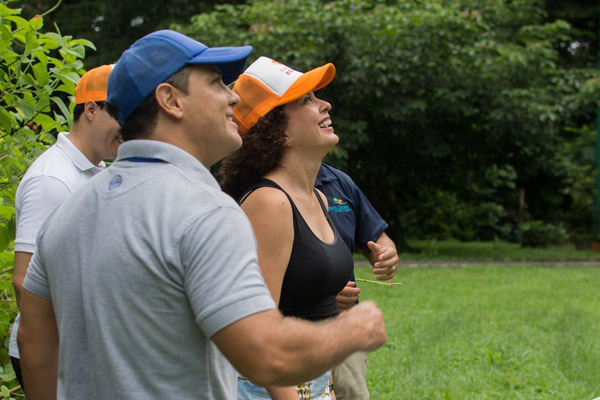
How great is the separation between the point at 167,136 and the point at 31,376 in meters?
0.68

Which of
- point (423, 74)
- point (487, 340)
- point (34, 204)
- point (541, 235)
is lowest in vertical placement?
point (541, 235)

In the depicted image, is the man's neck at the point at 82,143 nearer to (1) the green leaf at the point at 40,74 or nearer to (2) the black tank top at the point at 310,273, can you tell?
(1) the green leaf at the point at 40,74

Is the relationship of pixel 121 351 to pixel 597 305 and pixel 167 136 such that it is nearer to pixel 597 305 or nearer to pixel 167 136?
pixel 167 136

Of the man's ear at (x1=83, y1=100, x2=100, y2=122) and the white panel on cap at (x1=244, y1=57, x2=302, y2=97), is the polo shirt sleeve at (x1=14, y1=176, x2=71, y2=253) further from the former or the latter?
the white panel on cap at (x1=244, y1=57, x2=302, y2=97)

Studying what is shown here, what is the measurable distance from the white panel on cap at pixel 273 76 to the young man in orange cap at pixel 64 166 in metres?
0.57

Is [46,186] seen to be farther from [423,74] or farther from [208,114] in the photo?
[423,74]

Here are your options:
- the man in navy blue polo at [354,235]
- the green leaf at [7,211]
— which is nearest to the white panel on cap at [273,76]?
the man in navy blue polo at [354,235]

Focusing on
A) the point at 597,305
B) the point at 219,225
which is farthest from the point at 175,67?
the point at 597,305

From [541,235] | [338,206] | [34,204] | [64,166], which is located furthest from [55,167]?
[541,235]

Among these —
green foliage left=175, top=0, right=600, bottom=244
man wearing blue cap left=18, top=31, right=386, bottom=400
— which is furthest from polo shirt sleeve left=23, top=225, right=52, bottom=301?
green foliage left=175, top=0, right=600, bottom=244

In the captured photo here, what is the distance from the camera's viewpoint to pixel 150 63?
161cm

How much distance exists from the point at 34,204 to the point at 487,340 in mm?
5786

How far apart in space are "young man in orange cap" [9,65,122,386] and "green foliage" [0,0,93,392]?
15 centimetres

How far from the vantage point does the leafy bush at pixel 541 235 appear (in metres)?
20.2
